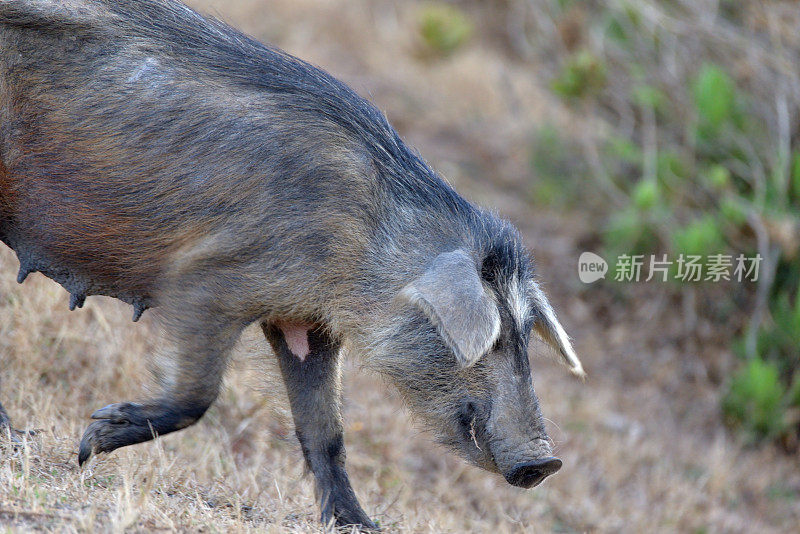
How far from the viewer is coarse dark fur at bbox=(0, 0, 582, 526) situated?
12.2 feet

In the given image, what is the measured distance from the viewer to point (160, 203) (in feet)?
12.6

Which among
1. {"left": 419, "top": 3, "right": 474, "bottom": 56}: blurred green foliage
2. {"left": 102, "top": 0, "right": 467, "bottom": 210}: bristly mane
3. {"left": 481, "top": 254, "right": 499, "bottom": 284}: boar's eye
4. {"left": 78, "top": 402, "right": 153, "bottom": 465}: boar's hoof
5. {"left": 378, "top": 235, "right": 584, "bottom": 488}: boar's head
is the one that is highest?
{"left": 419, "top": 3, "right": 474, "bottom": 56}: blurred green foliage

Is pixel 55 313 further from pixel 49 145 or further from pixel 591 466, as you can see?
pixel 591 466

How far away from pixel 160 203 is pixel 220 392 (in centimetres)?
77

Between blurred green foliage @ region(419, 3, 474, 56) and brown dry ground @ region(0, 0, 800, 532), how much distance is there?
729mm

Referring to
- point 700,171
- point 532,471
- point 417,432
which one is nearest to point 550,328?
point 532,471

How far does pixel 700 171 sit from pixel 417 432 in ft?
13.1

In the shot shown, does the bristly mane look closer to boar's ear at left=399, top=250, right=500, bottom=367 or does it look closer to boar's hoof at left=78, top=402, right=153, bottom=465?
boar's ear at left=399, top=250, right=500, bottom=367

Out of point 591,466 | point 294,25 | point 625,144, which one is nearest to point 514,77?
point 294,25

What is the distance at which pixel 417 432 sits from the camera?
595cm

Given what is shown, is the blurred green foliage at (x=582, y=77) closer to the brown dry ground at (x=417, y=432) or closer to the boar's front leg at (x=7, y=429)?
the brown dry ground at (x=417, y=432)

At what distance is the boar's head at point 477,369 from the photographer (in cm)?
369

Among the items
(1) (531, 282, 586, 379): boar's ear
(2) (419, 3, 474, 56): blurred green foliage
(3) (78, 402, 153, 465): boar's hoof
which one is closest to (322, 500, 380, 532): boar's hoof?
(3) (78, 402, 153, 465): boar's hoof

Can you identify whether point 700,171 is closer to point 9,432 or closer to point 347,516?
point 347,516
